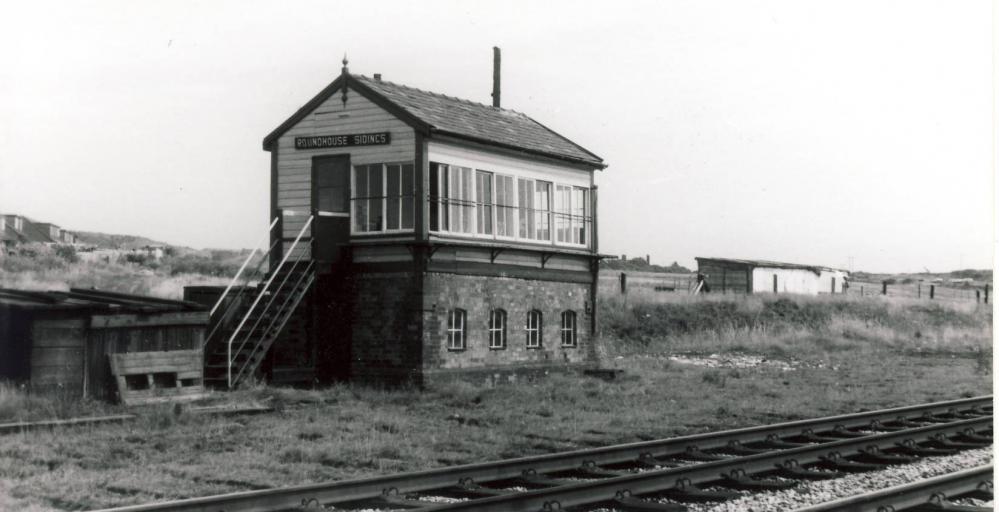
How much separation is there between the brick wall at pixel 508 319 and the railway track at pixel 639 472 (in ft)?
26.5

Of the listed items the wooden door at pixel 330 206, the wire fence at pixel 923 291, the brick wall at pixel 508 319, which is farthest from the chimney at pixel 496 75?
the wire fence at pixel 923 291

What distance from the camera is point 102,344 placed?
1579 cm

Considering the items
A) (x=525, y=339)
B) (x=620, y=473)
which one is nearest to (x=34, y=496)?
(x=620, y=473)

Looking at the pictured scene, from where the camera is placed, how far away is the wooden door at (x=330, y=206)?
2050 centimetres

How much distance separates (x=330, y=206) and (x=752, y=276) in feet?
107

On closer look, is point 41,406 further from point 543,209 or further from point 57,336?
point 543,209

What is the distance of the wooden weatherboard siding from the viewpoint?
20.2m

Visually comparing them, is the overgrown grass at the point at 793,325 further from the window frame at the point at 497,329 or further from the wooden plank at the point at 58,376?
the wooden plank at the point at 58,376

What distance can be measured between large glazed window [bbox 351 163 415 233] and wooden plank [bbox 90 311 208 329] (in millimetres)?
4476

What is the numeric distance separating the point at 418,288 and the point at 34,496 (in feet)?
36.0

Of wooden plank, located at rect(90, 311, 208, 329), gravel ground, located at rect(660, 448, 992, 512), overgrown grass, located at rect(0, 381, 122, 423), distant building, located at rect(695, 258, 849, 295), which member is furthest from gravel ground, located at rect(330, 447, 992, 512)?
distant building, located at rect(695, 258, 849, 295)

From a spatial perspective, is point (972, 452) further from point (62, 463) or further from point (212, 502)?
point (62, 463)

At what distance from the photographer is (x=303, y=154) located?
21.3 m

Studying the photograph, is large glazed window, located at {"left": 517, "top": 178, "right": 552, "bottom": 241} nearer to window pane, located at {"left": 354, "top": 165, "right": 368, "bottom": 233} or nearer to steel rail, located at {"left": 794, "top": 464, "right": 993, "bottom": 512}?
window pane, located at {"left": 354, "top": 165, "right": 368, "bottom": 233}
